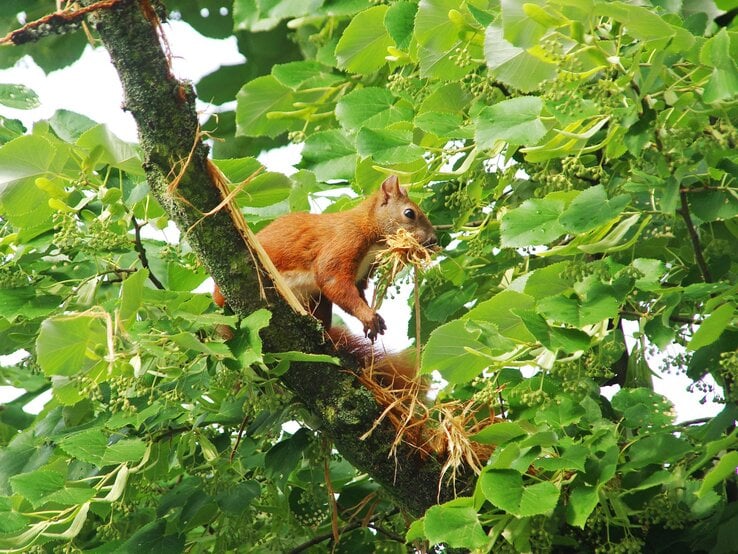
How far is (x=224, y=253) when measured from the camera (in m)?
2.43

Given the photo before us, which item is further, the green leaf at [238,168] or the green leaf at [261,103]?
the green leaf at [261,103]

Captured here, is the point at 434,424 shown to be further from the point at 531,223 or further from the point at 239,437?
the point at 531,223

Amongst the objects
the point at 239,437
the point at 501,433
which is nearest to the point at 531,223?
the point at 501,433

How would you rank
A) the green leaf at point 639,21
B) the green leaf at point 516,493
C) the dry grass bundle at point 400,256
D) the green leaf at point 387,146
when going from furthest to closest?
the dry grass bundle at point 400,256
the green leaf at point 387,146
the green leaf at point 516,493
the green leaf at point 639,21

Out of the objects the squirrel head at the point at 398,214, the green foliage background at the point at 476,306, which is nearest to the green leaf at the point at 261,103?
the green foliage background at the point at 476,306

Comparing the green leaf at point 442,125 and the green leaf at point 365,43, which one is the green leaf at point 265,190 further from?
the green leaf at point 365,43

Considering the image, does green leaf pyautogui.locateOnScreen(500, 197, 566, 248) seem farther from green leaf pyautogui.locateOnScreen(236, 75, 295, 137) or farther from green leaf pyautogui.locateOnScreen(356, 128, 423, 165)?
green leaf pyautogui.locateOnScreen(236, 75, 295, 137)

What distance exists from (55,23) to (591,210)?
1314 millimetres

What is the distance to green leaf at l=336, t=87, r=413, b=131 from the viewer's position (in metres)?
3.04

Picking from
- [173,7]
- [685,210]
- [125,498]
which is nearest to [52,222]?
[125,498]

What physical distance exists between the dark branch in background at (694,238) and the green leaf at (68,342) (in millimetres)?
1360

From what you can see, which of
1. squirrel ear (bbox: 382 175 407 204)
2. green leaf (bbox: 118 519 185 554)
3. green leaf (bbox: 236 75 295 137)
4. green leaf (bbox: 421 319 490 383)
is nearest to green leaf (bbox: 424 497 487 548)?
green leaf (bbox: 421 319 490 383)

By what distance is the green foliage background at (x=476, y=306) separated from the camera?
2.11m

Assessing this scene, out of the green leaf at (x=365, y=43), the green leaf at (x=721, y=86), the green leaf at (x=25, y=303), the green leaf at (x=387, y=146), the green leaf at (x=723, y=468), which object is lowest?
the green leaf at (x=723, y=468)
